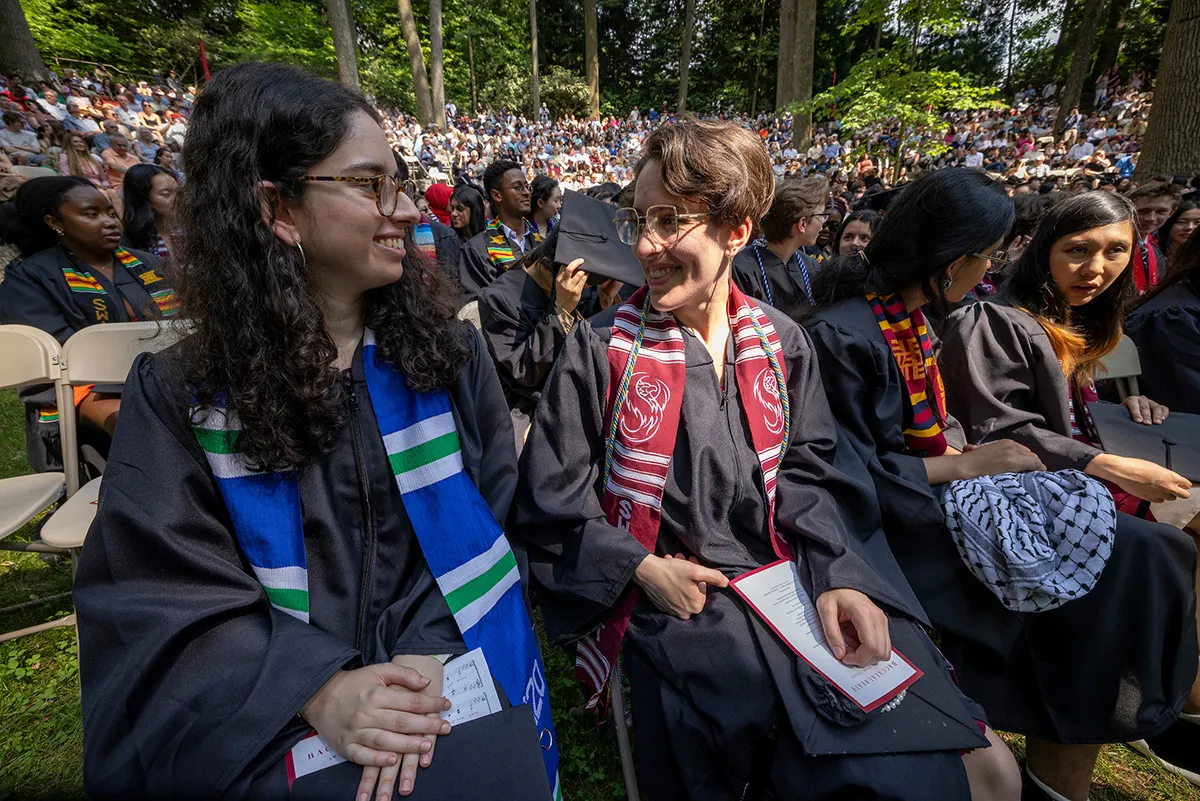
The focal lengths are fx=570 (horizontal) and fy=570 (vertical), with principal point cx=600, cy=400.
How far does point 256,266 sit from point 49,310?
3074mm

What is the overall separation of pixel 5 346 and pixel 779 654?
340cm

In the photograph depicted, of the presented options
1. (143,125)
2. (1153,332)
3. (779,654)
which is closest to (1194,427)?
(1153,332)

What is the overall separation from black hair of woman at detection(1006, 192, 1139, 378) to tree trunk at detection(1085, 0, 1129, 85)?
35862 millimetres

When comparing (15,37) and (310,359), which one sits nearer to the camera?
(310,359)

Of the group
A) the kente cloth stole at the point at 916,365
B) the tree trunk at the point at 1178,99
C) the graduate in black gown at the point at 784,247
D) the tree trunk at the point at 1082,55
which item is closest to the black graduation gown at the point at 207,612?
the kente cloth stole at the point at 916,365

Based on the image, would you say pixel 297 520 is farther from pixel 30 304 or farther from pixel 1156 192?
pixel 1156 192

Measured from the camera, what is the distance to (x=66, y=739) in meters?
2.30

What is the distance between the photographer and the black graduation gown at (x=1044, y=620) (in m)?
1.84

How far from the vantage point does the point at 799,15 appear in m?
17.8

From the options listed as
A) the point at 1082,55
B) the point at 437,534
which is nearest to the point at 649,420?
the point at 437,534

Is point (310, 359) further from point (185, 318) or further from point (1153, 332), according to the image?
point (1153, 332)

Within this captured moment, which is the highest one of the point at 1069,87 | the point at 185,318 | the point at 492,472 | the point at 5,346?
the point at 1069,87

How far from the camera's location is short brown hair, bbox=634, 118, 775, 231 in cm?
177

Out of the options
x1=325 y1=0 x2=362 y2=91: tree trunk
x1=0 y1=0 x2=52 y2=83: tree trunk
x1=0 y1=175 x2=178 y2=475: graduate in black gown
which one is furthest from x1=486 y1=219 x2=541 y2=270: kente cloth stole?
x1=0 y1=0 x2=52 y2=83: tree trunk
